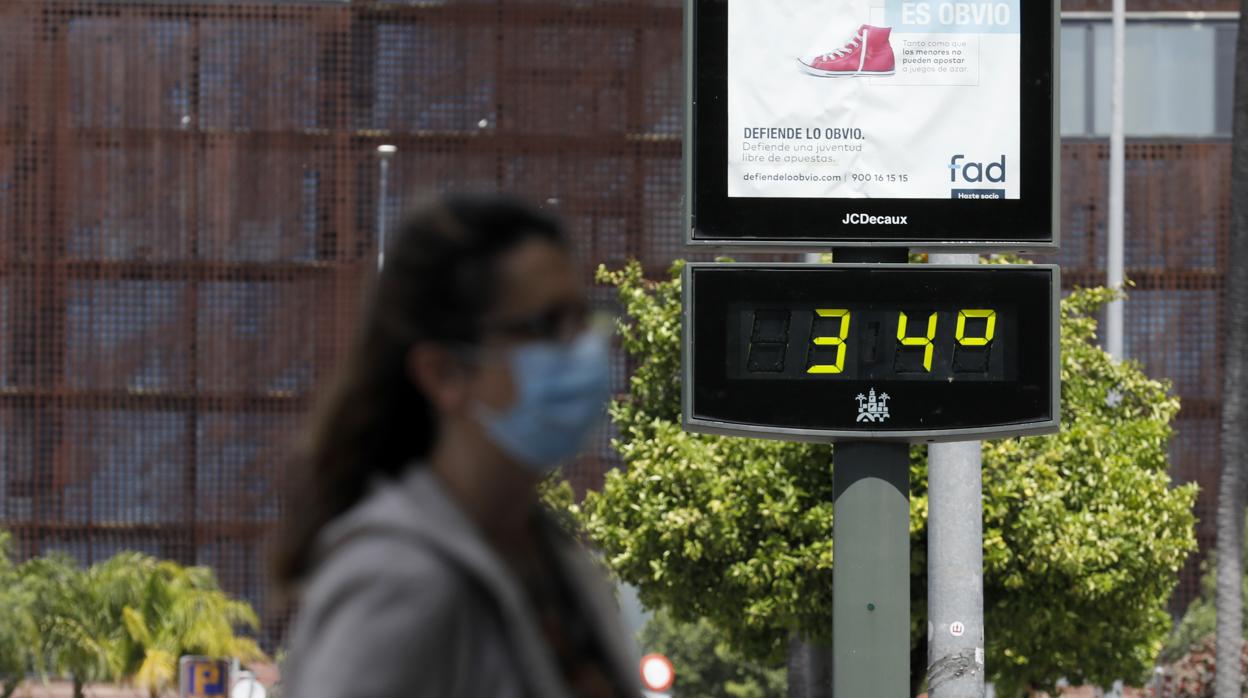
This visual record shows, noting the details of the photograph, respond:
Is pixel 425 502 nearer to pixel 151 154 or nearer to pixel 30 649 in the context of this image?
pixel 30 649

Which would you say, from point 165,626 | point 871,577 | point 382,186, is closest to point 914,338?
point 871,577

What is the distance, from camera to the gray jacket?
181cm

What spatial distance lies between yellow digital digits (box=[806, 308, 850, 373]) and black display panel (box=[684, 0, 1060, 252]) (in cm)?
53

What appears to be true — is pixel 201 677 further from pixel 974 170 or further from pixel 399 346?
pixel 399 346

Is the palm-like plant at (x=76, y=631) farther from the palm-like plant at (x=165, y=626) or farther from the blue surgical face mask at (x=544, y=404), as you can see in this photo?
the blue surgical face mask at (x=544, y=404)

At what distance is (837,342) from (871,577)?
1493 millimetres

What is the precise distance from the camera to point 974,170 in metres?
11.0

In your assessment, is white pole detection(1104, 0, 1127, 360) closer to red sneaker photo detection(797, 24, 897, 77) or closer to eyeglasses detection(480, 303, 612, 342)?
red sneaker photo detection(797, 24, 897, 77)

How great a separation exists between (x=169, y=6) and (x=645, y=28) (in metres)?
10.4

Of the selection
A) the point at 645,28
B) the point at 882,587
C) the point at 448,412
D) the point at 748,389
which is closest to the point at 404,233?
the point at 448,412

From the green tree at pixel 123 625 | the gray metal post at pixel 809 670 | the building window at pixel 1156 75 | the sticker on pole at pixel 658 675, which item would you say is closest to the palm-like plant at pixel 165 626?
the green tree at pixel 123 625

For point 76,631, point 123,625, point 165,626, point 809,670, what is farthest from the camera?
point 165,626

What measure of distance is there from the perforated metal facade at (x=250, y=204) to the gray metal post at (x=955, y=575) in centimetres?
3151

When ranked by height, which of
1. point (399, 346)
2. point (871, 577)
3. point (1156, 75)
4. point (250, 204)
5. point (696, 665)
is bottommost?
point (696, 665)
